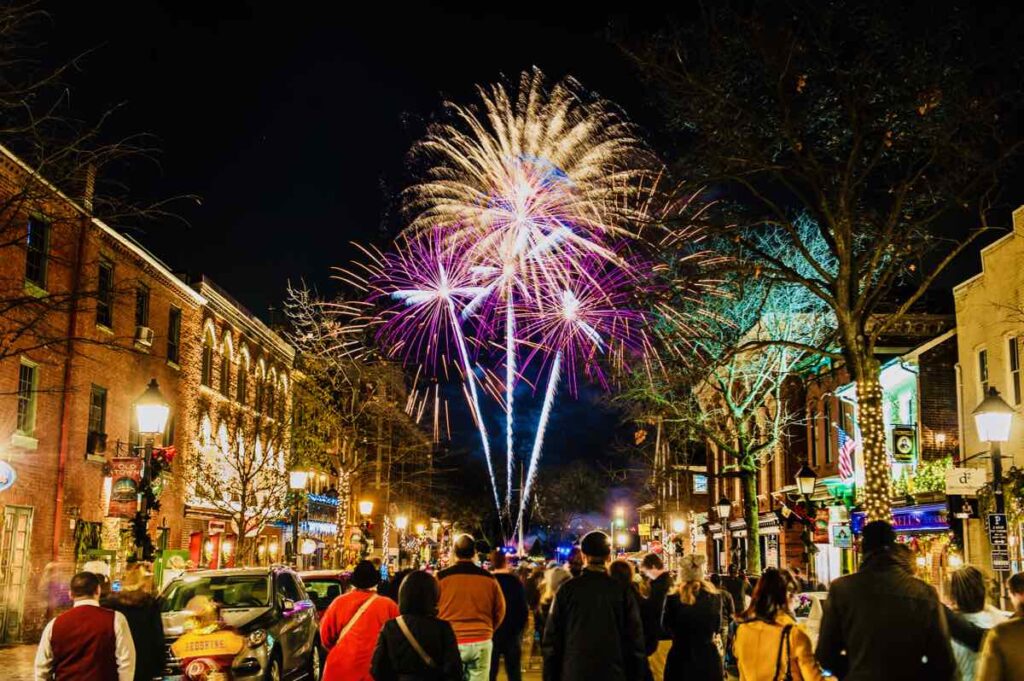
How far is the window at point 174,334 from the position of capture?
3438 cm

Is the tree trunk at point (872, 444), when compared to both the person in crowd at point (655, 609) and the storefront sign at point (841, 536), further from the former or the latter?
the storefront sign at point (841, 536)

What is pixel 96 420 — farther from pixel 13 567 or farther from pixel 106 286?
pixel 13 567

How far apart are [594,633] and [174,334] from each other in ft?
96.8

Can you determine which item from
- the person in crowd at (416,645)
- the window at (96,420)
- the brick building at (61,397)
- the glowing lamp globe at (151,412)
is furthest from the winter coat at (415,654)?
the window at (96,420)

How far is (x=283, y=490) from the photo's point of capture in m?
45.2

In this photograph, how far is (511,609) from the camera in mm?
12047

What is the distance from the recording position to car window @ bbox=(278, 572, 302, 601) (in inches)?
611

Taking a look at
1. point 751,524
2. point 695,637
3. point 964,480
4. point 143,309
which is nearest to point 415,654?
point 695,637

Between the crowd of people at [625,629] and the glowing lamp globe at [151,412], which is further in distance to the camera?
the glowing lamp globe at [151,412]

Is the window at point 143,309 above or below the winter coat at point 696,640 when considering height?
above

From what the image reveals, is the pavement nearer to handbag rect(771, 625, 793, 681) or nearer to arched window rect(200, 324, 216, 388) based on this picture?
handbag rect(771, 625, 793, 681)

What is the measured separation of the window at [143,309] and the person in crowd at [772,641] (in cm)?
2709

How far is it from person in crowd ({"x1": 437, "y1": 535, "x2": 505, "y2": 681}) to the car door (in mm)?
5882

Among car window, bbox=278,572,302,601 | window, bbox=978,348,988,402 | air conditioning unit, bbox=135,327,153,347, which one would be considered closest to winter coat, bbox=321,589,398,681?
car window, bbox=278,572,302,601
